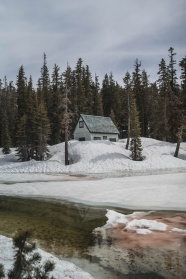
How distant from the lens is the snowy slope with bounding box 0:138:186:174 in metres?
38.2

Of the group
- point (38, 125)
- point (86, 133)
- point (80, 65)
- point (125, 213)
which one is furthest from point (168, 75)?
point (125, 213)

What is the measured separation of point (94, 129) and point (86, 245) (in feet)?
138

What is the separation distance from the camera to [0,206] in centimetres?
1672

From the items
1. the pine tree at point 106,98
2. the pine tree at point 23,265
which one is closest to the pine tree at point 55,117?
the pine tree at point 106,98

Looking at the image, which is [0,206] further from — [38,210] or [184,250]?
[184,250]

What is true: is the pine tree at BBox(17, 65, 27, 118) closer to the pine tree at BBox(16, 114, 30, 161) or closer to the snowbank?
the pine tree at BBox(16, 114, 30, 161)

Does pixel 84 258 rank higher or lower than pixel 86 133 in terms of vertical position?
lower

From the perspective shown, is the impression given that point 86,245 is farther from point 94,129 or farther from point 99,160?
point 94,129

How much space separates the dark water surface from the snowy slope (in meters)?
22.1

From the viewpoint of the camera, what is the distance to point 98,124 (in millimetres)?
52844

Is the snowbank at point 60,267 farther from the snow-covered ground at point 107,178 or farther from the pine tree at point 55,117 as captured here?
the pine tree at point 55,117

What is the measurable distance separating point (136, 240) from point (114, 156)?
104ft

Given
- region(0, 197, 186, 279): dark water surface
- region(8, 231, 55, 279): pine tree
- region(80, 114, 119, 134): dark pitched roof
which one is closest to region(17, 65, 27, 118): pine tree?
region(80, 114, 119, 134): dark pitched roof

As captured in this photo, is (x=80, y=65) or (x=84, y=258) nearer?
(x=84, y=258)
